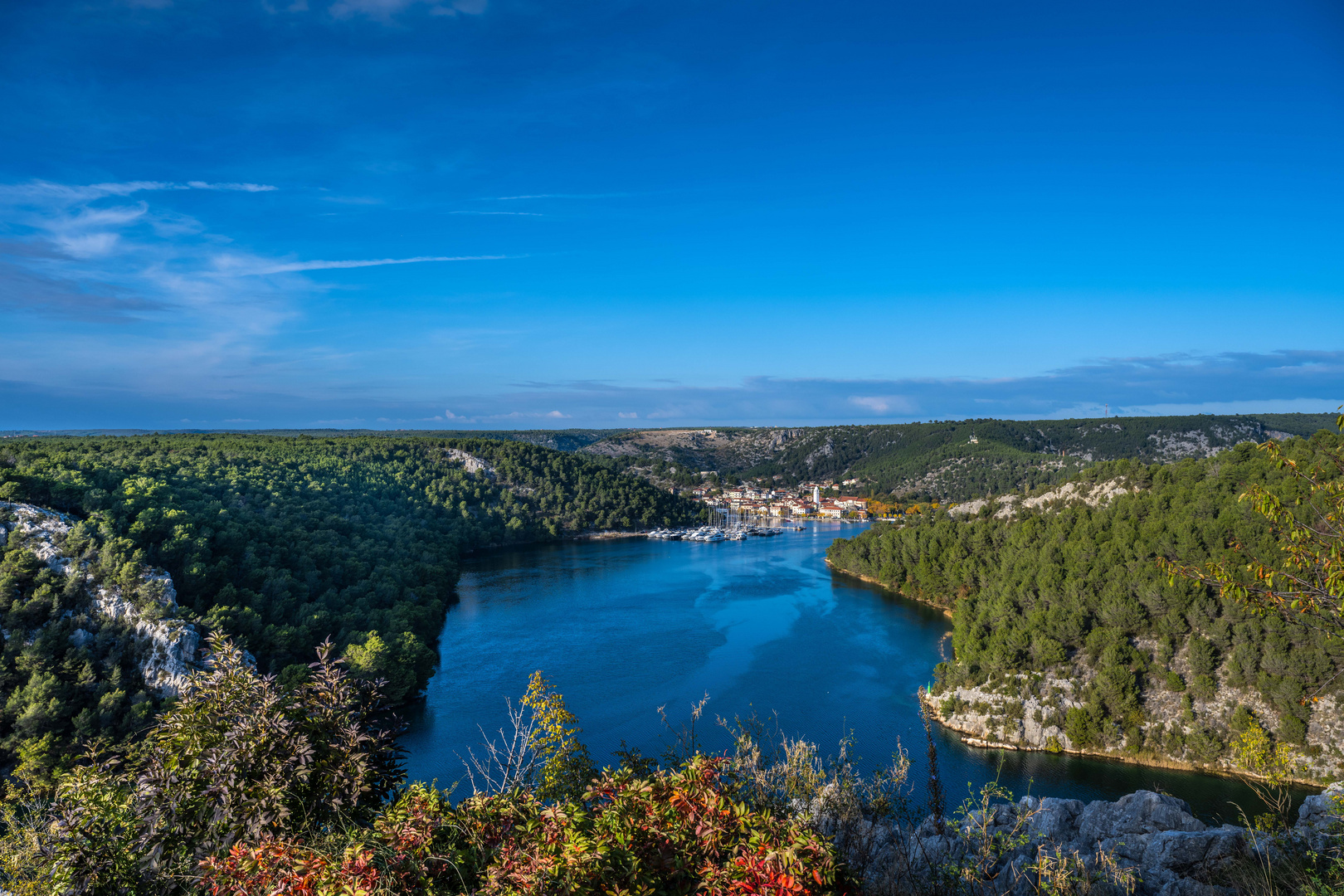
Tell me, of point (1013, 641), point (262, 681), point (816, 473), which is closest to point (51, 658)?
point (262, 681)

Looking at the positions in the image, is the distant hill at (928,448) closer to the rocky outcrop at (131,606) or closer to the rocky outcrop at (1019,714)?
the rocky outcrop at (1019,714)

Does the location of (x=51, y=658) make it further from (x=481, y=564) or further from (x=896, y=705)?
(x=481, y=564)

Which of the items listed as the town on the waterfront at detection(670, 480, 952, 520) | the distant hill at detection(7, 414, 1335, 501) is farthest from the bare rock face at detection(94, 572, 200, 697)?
the distant hill at detection(7, 414, 1335, 501)

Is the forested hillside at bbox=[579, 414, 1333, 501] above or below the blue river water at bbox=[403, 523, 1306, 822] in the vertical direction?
above

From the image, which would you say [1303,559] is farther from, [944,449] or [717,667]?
[944,449]

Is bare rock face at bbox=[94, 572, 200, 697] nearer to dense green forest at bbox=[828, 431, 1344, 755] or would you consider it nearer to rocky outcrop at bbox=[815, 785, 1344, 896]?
rocky outcrop at bbox=[815, 785, 1344, 896]

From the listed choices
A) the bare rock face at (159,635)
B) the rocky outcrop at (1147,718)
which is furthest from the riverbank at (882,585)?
the bare rock face at (159,635)
